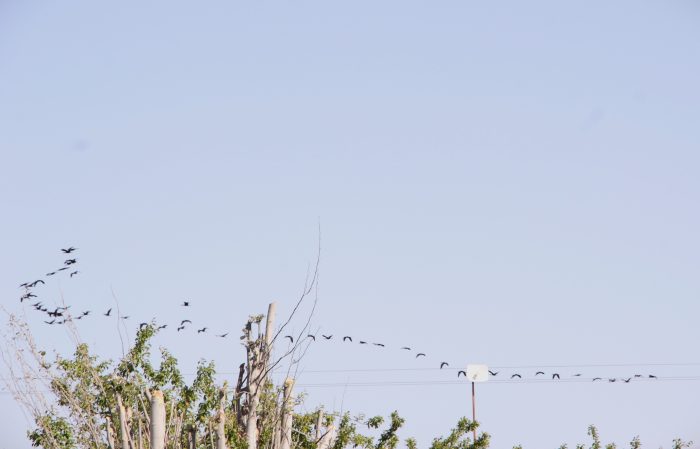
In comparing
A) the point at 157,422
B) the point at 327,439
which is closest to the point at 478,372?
the point at 327,439

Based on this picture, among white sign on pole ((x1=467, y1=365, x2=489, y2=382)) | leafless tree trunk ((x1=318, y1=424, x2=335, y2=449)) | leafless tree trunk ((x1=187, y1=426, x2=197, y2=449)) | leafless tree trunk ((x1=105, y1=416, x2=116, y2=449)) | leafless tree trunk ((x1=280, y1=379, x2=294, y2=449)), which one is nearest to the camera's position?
leafless tree trunk ((x1=187, y1=426, x2=197, y2=449))

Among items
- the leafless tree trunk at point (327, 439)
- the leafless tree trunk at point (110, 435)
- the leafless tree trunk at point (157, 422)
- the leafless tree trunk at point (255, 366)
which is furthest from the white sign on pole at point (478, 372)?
the leafless tree trunk at point (157, 422)

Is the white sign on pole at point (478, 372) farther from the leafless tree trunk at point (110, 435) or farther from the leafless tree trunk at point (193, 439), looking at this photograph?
the leafless tree trunk at point (193, 439)

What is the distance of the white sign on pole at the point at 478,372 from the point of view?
149 ft

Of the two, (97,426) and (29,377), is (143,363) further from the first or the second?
(29,377)

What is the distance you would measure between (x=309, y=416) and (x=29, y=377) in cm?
749

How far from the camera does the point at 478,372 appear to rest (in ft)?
150

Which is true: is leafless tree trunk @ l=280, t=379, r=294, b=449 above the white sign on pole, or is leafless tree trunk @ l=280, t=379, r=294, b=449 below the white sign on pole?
below

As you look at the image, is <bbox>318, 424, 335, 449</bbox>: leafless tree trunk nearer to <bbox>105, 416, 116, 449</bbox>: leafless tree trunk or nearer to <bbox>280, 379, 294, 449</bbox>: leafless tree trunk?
<bbox>280, 379, 294, 449</bbox>: leafless tree trunk

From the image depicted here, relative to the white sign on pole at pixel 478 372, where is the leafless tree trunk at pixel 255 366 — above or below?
below

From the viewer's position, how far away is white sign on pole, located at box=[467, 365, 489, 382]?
149 feet

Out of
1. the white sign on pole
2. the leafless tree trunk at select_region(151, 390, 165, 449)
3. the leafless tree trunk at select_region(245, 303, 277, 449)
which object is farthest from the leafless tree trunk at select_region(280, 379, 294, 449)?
the white sign on pole

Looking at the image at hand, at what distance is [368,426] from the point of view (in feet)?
97.2

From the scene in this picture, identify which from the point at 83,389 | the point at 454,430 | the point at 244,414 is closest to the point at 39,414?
the point at 83,389
